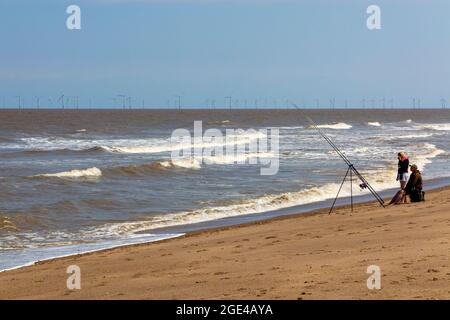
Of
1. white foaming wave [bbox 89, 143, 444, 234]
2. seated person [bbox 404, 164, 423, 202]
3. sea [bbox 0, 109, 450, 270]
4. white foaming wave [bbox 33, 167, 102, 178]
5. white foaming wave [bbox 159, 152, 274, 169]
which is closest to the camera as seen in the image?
sea [bbox 0, 109, 450, 270]

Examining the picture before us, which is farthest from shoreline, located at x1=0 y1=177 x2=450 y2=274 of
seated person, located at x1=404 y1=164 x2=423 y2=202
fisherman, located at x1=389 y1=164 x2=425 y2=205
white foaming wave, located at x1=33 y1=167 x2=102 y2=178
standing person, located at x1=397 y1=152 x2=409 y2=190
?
white foaming wave, located at x1=33 y1=167 x2=102 y2=178

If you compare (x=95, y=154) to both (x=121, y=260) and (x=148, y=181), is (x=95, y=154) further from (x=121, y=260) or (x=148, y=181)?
(x=121, y=260)

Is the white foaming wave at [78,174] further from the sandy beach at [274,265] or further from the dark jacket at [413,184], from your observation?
the sandy beach at [274,265]

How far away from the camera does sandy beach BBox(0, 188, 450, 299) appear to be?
7371mm

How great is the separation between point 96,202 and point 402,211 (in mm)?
8210

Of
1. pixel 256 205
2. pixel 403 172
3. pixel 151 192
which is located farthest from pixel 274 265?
pixel 151 192

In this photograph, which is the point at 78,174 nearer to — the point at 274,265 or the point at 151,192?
the point at 151,192

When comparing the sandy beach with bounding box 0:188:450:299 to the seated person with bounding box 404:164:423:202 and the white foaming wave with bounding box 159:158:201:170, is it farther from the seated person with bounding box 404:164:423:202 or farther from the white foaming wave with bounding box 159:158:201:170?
the white foaming wave with bounding box 159:158:201:170

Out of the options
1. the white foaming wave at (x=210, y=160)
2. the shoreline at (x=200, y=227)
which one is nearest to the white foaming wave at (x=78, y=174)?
the white foaming wave at (x=210, y=160)

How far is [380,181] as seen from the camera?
77.3 feet

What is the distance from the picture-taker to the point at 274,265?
8.88m

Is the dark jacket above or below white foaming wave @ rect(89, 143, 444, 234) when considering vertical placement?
above

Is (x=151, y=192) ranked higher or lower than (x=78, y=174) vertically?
lower

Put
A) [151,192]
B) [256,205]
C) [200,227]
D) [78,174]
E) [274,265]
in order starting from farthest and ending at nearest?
[78,174]
[151,192]
[256,205]
[200,227]
[274,265]
